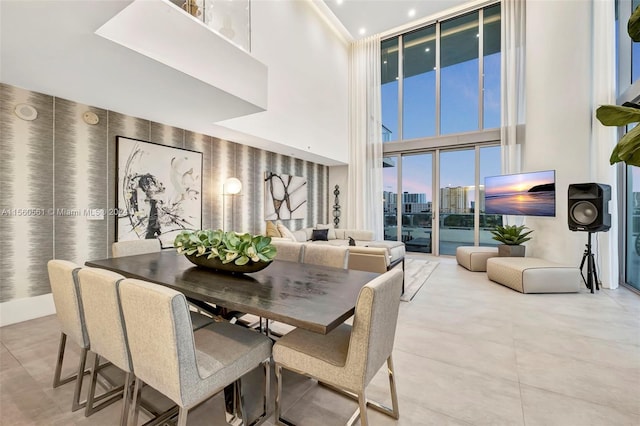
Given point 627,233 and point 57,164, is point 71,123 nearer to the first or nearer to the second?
point 57,164

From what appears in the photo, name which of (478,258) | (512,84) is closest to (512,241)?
(478,258)

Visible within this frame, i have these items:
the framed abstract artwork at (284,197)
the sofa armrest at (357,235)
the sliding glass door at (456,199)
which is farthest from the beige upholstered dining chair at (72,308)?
the sliding glass door at (456,199)

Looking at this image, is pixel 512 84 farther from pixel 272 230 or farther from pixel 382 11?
pixel 272 230

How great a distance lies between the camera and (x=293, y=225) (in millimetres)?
6750

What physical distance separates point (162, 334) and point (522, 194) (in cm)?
585

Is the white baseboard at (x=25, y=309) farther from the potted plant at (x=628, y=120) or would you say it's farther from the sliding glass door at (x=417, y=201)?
the sliding glass door at (x=417, y=201)

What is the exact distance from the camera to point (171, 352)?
112cm

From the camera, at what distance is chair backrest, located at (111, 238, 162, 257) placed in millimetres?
2664

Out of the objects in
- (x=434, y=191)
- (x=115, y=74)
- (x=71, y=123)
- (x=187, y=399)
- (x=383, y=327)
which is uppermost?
(x=115, y=74)

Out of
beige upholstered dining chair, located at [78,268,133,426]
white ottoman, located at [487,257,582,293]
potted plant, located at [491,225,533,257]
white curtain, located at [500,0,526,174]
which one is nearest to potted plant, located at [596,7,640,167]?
beige upholstered dining chair, located at [78,268,133,426]

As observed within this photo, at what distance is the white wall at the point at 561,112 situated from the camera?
440 centimetres

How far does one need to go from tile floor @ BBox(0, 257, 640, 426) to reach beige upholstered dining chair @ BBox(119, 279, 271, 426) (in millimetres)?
510

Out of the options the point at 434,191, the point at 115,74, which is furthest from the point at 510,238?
the point at 115,74

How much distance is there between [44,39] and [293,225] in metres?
5.13
